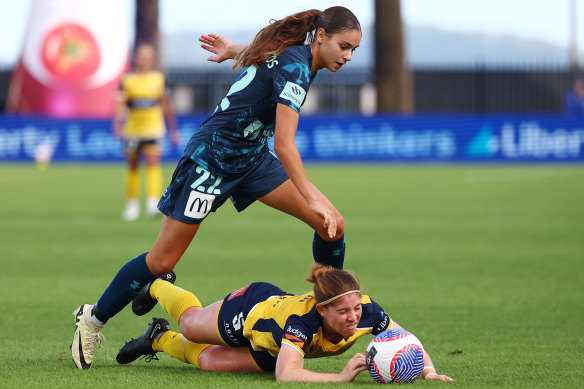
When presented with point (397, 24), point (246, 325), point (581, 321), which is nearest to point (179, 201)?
point (246, 325)

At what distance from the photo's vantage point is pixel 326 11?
18.5 feet

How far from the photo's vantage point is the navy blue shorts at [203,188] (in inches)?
229

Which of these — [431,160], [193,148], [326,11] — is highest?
[326,11]

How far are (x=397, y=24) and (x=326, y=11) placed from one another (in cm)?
2756

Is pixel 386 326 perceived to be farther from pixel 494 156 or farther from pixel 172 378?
pixel 494 156

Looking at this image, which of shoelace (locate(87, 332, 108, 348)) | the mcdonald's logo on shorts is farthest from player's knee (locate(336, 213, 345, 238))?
shoelace (locate(87, 332, 108, 348))

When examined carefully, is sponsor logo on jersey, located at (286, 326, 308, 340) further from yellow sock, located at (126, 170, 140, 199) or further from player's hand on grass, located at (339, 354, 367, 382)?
yellow sock, located at (126, 170, 140, 199)

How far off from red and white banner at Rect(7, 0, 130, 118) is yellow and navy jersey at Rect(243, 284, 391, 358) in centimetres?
2575

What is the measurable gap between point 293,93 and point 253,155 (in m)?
0.74

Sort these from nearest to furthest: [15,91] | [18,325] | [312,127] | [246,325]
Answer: [246,325] → [18,325] → [312,127] → [15,91]

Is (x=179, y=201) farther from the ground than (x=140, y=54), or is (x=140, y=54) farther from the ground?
(x=140, y=54)

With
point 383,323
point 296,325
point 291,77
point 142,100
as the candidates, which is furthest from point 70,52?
point 296,325

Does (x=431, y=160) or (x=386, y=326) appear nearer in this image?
(x=386, y=326)

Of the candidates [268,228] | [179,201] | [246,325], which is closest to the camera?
[246,325]
